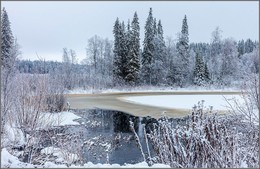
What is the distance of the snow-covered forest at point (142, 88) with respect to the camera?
4406 millimetres

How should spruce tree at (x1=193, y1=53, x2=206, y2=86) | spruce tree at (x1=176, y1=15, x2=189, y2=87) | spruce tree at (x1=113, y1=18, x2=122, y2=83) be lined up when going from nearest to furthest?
spruce tree at (x1=113, y1=18, x2=122, y2=83) < spruce tree at (x1=193, y1=53, x2=206, y2=86) < spruce tree at (x1=176, y1=15, x2=189, y2=87)

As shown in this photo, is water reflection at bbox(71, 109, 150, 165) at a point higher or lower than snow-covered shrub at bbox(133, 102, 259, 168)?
lower

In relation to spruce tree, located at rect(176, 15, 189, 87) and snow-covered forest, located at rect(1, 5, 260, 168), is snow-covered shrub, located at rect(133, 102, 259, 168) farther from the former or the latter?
spruce tree, located at rect(176, 15, 189, 87)

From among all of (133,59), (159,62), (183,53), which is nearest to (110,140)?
(133,59)

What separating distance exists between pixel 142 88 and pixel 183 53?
8423 mm

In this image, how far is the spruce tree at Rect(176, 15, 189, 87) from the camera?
39216mm

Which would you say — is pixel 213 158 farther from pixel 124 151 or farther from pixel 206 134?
pixel 124 151

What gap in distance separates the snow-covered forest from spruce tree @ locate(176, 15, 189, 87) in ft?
0.42

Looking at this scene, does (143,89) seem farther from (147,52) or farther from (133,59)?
(147,52)

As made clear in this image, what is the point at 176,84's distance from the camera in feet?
127

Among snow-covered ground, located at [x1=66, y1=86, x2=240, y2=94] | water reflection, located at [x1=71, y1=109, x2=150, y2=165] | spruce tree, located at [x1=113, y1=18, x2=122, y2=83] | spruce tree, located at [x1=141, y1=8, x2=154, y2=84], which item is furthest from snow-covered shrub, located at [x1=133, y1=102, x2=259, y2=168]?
spruce tree, located at [x1=141, y1=8, x2=154, y2=84]

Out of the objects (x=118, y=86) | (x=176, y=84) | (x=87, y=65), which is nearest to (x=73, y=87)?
(x=118, y=86)

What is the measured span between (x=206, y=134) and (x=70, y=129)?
24.8ft

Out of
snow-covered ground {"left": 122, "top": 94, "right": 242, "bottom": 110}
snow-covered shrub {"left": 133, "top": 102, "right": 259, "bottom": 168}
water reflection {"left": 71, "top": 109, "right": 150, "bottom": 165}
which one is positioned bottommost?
water reflection {"left": 71, "top": 109, "right": 150, "bottom": 165}
